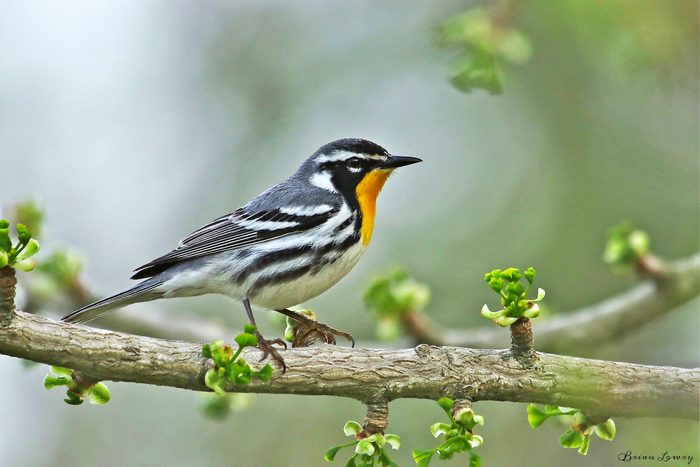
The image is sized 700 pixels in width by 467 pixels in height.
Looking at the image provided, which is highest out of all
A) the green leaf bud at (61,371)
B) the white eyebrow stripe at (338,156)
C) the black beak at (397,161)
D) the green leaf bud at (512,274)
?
the white eyebrow stripe at (338,156)

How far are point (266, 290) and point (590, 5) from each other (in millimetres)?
2573

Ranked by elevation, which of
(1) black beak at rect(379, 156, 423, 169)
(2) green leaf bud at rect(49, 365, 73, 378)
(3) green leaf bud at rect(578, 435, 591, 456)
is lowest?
(3) green leaf bud at rect(578, 435, 591, 456)

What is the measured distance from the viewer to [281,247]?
553 cm

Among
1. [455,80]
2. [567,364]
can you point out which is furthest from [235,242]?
[567,364]

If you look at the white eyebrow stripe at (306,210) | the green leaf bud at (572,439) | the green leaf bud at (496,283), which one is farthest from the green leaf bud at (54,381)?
the white eyebrow stripe at (306,210)

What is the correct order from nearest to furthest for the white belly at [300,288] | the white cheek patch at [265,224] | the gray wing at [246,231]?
the white belly at [300,288] → the gray wing at [246,231] → the white cheek patch at [265,224]

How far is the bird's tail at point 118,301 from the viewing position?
15.6 feet

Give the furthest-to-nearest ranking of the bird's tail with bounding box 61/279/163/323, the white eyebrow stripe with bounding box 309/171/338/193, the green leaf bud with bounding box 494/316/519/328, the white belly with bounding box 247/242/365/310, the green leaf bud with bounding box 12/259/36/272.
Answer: the white eyebrow stripe with bounding box 309/171/338/193, the white belly with bounding box 247/242/365/310, the bird's tail with bounding box 61/279/163/323, the green leaf bud with bounding box 494/316/519/328, the green leaf bud with bounding box 12/259/36/272

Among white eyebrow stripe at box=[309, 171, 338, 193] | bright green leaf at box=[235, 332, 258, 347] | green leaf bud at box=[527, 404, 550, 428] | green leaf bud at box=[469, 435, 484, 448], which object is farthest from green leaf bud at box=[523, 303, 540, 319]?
white eyebrow stripe at box=[309, 171, 338, 193]

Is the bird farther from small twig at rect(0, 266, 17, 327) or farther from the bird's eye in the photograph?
small twig at rect(0, 266, 17, 327)

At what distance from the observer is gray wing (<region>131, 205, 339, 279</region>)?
18.2 feet

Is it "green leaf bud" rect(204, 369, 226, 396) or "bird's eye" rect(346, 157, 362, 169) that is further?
"bird's eye" rect(346, 157, 362, 169)

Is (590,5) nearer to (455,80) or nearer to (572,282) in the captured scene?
(455,80)

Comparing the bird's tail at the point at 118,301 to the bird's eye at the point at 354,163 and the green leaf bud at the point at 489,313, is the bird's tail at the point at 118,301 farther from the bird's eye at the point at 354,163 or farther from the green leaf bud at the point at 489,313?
the green leaf bud at the point at 489,313
